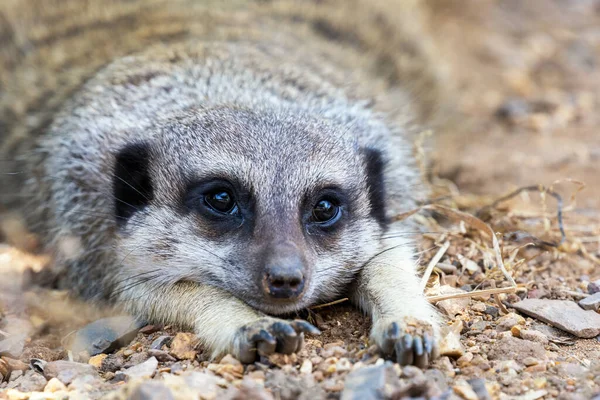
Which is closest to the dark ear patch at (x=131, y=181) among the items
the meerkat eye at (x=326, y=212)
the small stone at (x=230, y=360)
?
the meerkat eye at (x=326, y=212)

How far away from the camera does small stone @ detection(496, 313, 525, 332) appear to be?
2994 mm

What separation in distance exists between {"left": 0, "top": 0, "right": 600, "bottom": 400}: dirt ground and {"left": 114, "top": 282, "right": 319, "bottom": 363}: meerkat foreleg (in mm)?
57

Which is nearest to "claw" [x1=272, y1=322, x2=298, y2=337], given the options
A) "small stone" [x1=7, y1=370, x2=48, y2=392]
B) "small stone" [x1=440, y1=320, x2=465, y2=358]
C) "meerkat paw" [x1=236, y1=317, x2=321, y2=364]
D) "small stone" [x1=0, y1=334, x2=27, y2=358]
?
"meerkat paw" [x1=236, y1=317, x2=321, y2=364]

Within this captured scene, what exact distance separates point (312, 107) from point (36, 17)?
239 centimetres

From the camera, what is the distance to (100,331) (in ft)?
10.7

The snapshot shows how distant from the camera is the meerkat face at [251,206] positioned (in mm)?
2908

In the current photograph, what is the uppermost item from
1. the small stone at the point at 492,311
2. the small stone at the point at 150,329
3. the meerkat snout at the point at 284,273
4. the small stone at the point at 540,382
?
the meerkat snout at the point at 284,273

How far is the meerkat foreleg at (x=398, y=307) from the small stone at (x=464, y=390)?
0.15 meters

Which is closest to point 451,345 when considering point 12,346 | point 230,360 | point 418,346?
point 418,346

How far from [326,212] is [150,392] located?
1231mm

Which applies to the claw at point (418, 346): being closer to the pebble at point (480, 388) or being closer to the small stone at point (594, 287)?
the pebble at point (480, 388)

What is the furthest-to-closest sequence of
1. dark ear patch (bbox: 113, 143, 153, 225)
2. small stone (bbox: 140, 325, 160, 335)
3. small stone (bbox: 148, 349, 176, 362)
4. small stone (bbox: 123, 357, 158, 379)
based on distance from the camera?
dark ear patch (bbox: 113, 143, 153, 225)
small stone (bbox: 140, 325, 160, 335)
small stone (bbox: 148, 349, 176, 362)
small stone (bbox: 123, 357, 158, 379)

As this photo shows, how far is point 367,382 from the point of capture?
→ 237 cm

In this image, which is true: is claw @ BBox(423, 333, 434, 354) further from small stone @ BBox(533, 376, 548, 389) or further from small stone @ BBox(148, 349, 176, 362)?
small stone @ BBox(148, 349, 176, 362)
